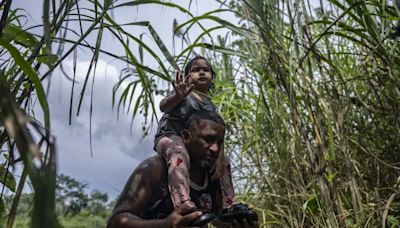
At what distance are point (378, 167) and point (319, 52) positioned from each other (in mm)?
449

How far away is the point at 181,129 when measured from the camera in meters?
1.44

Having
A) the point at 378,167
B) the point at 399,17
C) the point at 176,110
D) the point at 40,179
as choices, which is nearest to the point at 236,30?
the point at 176,110

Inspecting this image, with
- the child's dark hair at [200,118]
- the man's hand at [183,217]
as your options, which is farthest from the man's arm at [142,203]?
the child's dark hair at [200,118]

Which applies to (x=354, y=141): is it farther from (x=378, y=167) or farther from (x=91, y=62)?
(x=91, y=62)

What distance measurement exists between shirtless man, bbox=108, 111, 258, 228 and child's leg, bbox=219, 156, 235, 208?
1cm

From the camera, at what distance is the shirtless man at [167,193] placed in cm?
106

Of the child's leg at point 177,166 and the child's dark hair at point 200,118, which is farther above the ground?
the child's dark hair at point 200,118

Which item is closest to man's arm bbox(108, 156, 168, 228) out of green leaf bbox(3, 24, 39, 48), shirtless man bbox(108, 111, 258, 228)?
shirtless man bbox(108, 111, 258, 228)

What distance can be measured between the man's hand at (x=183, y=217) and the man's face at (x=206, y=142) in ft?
0.76

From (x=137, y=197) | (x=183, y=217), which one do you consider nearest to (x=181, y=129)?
(x=137, y=197)

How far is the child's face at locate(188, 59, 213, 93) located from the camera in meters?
1.61

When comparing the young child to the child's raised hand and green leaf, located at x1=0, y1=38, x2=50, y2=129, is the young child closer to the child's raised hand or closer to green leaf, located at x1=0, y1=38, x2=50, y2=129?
the child's raised hand

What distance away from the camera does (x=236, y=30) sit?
1.38m

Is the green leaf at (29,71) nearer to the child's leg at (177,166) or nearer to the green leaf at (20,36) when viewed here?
the green leaf at (20,36)
